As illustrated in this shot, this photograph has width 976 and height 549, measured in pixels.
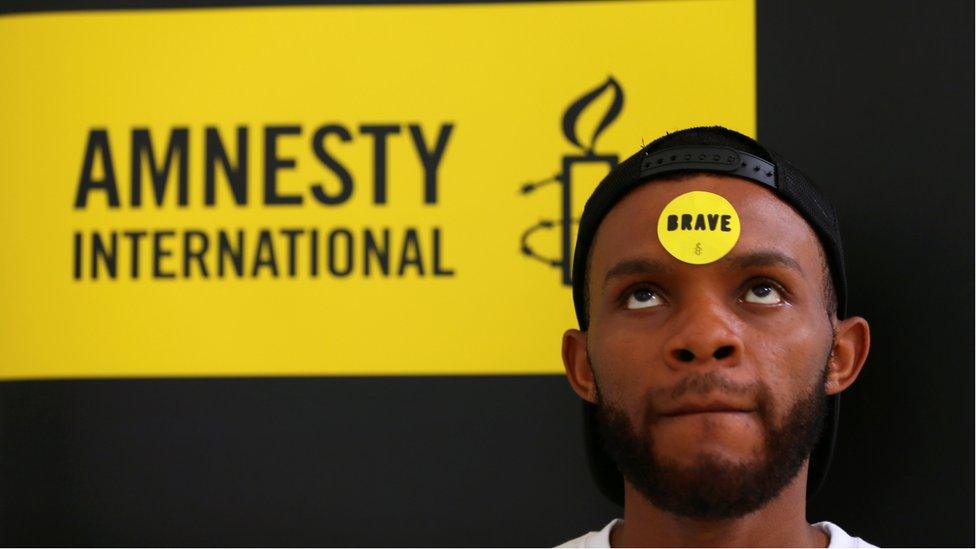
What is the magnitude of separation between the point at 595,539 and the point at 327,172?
56 centimetres

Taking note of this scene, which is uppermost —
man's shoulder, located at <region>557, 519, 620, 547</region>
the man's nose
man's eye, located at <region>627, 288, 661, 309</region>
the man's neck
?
man's eye, located at <region>627, 288, 661, 309</region>

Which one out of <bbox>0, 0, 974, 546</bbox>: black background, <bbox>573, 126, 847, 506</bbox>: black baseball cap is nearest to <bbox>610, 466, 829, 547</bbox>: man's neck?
<bbox>573, 126, 847, 506</bbox>: black baseball cap

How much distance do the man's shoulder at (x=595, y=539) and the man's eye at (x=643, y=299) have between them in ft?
0.91

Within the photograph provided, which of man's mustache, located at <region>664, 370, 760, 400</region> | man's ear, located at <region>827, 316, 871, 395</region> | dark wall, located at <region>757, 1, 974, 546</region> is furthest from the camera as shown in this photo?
dark wall, located at <region>757, 1, 974, 546</region>

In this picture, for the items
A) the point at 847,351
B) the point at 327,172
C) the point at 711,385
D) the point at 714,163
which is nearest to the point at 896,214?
the point at 847,351

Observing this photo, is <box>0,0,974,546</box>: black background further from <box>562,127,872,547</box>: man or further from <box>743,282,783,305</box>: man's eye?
<box>743,282,783,305</box>: man's eye

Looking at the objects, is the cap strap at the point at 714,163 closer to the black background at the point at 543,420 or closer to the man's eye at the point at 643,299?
the man's eye at the point at 643,299

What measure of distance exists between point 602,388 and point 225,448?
0.53 metres

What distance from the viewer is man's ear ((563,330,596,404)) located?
→ 1310 mm

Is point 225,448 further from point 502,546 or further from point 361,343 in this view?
point 502,546

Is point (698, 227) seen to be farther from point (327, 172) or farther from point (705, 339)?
point (327, 172)

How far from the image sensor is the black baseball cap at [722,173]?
1.22 metres

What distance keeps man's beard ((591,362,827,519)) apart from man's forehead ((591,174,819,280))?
0.43ft

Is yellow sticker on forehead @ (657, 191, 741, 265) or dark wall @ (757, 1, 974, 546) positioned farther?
dark wall @ (757, 1, 974, 546)
